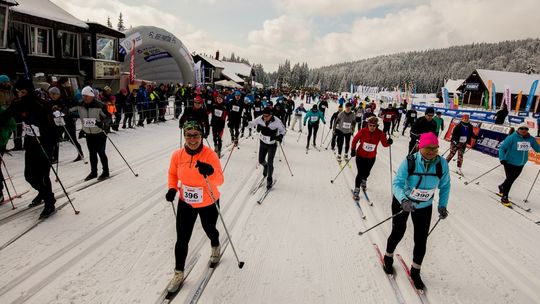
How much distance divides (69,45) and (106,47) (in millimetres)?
2625

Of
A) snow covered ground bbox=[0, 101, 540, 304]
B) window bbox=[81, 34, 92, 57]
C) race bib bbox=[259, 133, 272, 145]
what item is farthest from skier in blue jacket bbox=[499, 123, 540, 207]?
window bbox=[81, 34, 92, 57]

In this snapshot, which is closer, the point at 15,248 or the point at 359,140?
the point at 15,248

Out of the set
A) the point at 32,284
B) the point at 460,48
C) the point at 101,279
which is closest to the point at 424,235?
the point at 101,279

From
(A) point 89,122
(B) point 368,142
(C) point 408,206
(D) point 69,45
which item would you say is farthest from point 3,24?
(C) point 408,206

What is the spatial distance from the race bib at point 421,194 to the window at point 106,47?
20.5m

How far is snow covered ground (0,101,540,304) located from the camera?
355 cm

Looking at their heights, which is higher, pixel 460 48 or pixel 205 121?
pixel 460 48

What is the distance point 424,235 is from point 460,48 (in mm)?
239347

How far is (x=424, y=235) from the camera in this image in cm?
375

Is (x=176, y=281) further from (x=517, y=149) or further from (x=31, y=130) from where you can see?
(x=517, y=149)

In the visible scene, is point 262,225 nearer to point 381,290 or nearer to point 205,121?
point 381,290

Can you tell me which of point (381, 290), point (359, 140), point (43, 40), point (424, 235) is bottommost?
point (381, 290)

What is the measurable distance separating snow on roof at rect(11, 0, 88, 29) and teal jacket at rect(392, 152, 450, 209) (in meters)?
17.3

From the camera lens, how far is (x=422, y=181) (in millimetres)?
3664
